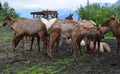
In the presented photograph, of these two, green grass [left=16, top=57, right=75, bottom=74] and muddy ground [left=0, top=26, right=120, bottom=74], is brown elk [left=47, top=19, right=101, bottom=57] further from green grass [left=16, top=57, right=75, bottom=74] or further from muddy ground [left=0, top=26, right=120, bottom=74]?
green grass [left=16, top=57, right=75, bottom=74]

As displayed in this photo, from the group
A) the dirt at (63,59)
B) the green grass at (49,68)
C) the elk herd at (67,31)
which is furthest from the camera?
the elk herd at (67,31)

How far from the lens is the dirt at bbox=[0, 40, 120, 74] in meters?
13.1

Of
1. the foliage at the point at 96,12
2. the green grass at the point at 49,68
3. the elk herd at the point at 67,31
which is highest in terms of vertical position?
the foliage at the point at 96,12

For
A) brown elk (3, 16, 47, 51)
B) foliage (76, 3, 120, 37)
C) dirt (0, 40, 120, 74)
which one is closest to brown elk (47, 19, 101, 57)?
dirt (0, 40, 120, 74)

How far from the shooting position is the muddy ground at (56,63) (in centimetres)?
1305

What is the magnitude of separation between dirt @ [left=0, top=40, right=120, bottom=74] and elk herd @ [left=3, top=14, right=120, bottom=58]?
510mm

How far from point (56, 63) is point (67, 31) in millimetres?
2151

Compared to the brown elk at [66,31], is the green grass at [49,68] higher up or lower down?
lower down

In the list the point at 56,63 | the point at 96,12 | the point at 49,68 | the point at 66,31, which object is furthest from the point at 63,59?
the point at 96,12

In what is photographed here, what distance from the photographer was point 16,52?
Answer: 1847 centimetres

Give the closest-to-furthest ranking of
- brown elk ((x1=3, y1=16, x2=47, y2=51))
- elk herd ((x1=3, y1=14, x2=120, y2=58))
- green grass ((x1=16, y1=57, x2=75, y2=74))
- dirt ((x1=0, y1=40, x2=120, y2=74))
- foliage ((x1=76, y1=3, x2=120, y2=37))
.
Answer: green grass ((x1=16, y1=57, x2=75, y2=74)) < dirt ((x1=0, y1=40, x2=120, y2=74)) < elk herd ((x1=3, y1=14, x2=120, y2=58)) < brown elk ((x1=3, y1=16, x2=47, y2=51)) < foliage ((x1=76, y1=3, x2=120, y2=37))

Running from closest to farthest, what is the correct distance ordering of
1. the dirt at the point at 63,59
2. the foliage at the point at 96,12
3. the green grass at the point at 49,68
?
1. the green grass at the point at 49,68
2. the dirt at the point at 63,59
3. the foliage at the point at 96,12

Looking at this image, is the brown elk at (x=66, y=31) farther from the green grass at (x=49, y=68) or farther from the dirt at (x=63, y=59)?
the green grass at (x=49, y=68)

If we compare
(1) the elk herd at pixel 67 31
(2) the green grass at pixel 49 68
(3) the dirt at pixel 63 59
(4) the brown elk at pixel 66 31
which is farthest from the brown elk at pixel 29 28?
(2) the green grass at pixel 49 68
